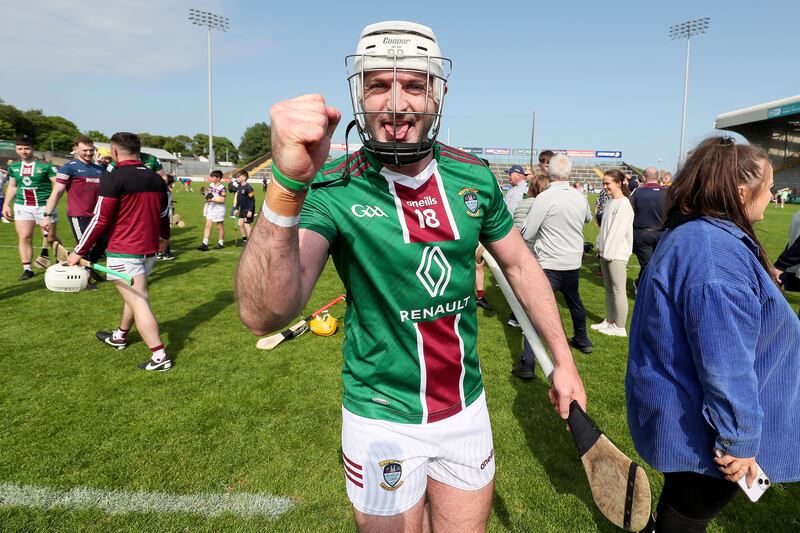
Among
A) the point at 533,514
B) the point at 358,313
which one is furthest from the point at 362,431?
the point at 533,514

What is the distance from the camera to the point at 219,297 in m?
7.90

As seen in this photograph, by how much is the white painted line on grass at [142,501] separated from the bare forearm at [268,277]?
224cm

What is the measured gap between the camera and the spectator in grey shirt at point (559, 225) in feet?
17.2

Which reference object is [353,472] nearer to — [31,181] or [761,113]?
[31,181]

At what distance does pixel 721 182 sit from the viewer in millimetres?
1889

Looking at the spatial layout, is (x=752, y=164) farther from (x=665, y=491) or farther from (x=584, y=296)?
(x=584, y=296)

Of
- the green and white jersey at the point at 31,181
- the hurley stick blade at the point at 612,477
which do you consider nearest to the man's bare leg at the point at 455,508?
the hurley stick blade at the point at 612,477

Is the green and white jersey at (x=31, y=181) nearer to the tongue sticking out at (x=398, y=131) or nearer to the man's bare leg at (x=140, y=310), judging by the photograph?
the man's bare leg at (x=140, y=310)

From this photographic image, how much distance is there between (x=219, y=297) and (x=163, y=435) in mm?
4462

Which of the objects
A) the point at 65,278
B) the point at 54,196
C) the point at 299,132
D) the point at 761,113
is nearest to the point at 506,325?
the point at 65,278

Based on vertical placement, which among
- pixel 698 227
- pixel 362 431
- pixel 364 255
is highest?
pixel 698 227

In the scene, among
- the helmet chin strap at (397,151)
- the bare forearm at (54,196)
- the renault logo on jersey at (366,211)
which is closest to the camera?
the helmet chin strap at (397,151)

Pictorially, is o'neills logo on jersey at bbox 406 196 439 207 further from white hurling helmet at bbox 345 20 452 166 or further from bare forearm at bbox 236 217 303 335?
bare forearm at bbox 236 217 303 335

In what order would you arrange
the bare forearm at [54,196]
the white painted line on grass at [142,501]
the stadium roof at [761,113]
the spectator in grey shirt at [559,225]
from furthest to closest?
1. the stadium roof at [761,113]
2. the bare forearm at [54,196]
3. the spectator in grey shirt at [559,225]
4. the white painted line on grass at [142,501]
